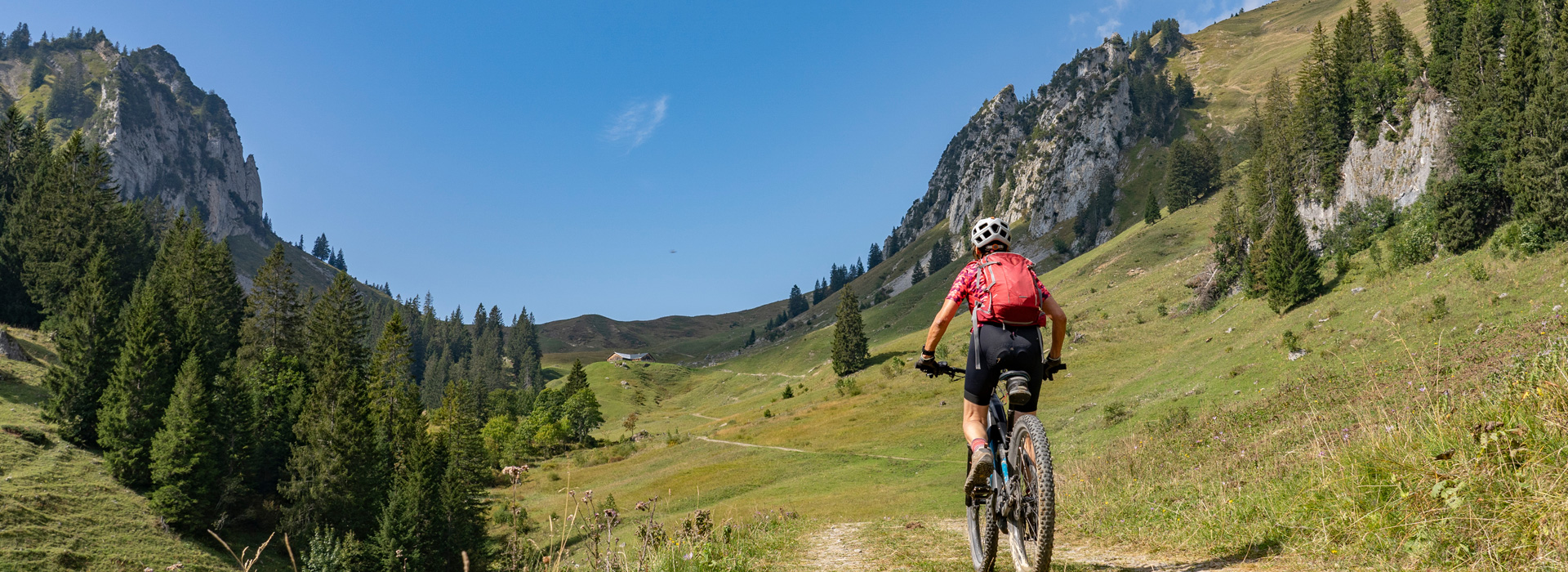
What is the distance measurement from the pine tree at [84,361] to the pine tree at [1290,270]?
88848 mm

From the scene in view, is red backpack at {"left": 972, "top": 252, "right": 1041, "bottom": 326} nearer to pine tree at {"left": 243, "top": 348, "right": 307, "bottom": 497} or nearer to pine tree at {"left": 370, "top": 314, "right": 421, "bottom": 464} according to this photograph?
pine tree at {"left": 370, "top": 314, "right": 421, "bottom": 464}

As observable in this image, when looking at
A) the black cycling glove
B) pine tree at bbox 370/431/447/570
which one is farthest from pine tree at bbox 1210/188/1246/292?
the black cycling glove

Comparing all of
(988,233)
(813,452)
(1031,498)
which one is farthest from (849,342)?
(1031,498)

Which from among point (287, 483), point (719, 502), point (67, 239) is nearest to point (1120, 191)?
point (719, 502)

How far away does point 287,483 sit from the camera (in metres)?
53.5

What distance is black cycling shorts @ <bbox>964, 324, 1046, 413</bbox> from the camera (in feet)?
20.9

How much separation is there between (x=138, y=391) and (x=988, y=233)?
2631 inches

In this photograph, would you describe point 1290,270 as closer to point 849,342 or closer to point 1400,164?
point 1400,164

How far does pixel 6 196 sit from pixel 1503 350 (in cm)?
13501

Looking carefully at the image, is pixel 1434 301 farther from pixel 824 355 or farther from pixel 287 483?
pixel 824 355

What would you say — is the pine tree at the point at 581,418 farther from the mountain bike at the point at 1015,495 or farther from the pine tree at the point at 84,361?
the mountain bike at the point at 1015,495

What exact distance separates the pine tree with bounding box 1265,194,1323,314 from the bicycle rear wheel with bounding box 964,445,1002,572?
58792 mm

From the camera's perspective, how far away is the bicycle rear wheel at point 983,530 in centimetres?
668

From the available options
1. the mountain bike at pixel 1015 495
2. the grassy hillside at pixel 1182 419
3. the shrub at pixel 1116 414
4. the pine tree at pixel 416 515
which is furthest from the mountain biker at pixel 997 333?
the pine tree at pixel 416 515
